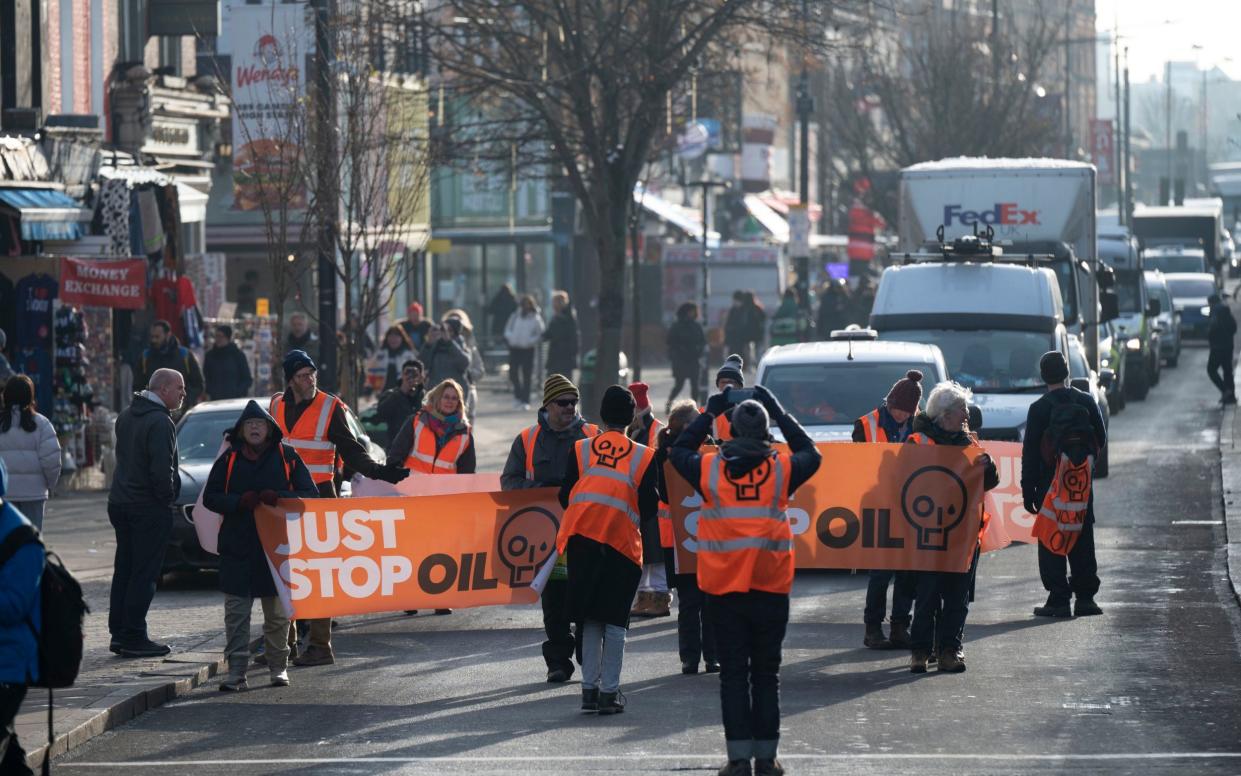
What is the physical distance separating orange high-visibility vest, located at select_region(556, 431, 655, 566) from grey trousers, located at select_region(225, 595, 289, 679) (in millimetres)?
2234

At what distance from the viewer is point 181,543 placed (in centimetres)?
1681

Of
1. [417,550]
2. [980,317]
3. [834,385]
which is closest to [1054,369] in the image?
[834,385]

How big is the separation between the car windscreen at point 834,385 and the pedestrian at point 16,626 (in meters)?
10.9

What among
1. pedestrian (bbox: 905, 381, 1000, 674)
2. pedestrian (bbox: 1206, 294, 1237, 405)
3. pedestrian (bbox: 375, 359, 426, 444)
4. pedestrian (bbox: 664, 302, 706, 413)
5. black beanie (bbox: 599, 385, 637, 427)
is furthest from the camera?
pedestrian (bbox: 1206, 294, 1237, 405)

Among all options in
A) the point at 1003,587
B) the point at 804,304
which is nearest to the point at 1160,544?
the point at 1003,587

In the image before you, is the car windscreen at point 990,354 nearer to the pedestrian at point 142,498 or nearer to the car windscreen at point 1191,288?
the pedestrian at point 142,498

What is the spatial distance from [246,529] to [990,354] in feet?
35.9

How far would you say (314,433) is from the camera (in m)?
13.7

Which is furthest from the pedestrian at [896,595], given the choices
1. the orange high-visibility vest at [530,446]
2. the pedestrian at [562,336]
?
the pedestrian at [562,336]

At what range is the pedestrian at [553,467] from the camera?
485 inches

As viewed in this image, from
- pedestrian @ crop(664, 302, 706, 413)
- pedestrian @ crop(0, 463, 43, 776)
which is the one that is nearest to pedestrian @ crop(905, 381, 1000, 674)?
pedestrian @ crop(0, 463, 43, 776)

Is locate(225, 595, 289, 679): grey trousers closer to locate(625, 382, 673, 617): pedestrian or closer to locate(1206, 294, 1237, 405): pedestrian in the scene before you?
locate(625, 382, 673, 617): pedestrian

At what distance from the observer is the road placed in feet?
33.1

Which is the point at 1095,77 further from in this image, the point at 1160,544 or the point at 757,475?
the point at 757,475
